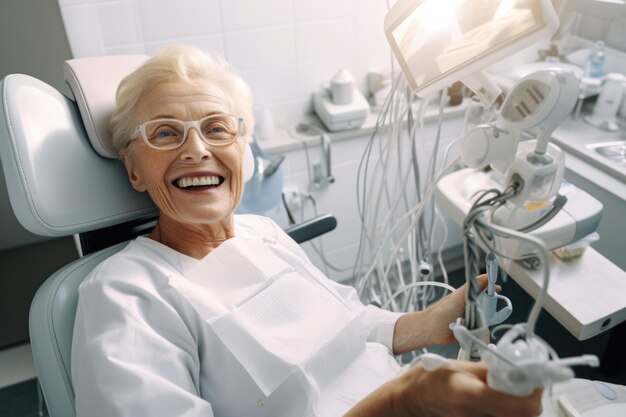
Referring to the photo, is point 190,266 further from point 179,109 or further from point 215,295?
point 179,109

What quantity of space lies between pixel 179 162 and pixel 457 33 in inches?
25.3

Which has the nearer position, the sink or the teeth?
the teeth

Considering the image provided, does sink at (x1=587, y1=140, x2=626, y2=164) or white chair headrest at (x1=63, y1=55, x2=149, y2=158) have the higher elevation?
white chair headrest at (x1=63, y1=55, x2=149, y2=158)

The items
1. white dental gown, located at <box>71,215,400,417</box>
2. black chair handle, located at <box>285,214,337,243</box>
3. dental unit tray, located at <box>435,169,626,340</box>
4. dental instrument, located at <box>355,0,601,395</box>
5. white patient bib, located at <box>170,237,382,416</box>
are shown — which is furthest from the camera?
black chair handle, located at <box>285,214,337,243</box>

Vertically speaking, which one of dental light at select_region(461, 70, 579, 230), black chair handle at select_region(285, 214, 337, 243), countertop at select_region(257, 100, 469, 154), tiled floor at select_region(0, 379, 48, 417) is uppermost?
dental light at select_region(461, 70, 579, 230)

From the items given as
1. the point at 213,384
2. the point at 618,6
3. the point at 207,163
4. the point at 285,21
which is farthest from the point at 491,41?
the point at 618,6

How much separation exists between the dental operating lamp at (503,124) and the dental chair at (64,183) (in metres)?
0.70

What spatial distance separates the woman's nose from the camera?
3.44 ft

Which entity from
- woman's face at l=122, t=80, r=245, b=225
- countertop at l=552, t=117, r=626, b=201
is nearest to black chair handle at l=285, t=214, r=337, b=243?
woman's face at l=122, t=80, r=245, b=225

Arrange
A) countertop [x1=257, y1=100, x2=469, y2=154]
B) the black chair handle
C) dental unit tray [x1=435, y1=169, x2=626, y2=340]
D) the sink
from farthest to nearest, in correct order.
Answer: countertop [x1=257, y1=100, x2=469, y2=154]
the sink
the black chair handle
dental unit tray [x1=435, y1=169, x2=626, y2=340]

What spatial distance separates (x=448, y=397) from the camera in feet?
1.94

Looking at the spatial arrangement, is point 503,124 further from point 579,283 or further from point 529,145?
point 579,283

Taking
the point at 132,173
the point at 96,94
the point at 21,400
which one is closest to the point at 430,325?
the point at 132,173

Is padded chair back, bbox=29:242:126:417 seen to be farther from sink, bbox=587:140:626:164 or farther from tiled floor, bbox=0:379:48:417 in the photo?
sink, bbox=587:140:626:164
